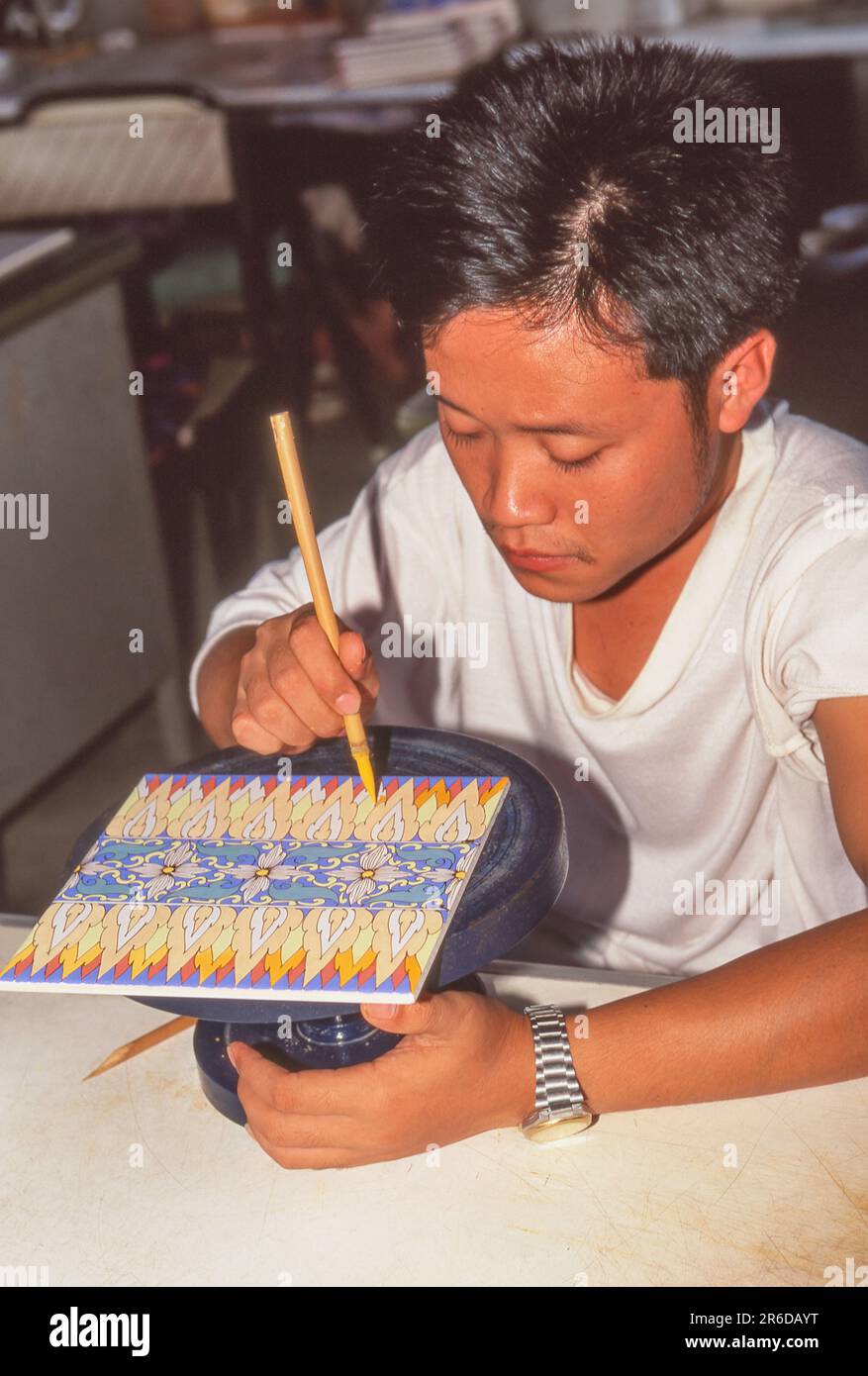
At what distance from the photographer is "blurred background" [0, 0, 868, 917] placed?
101 inches

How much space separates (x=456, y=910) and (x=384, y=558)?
0.61 m

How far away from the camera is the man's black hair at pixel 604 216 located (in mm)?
1035

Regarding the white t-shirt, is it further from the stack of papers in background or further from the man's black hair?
the stack of papers in background

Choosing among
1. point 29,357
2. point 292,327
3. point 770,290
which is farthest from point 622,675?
point 292,327

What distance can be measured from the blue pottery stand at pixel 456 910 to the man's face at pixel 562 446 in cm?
16

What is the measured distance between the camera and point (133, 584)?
9.46 feet

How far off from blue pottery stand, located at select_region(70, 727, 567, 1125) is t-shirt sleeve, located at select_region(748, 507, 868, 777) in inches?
9.0

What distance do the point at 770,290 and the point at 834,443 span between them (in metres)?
0.24

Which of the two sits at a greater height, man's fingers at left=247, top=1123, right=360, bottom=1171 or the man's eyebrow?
the man's eyebrow

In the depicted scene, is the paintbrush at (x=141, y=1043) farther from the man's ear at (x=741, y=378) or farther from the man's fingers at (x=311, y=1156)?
the man's ear at (x=741, y=378)

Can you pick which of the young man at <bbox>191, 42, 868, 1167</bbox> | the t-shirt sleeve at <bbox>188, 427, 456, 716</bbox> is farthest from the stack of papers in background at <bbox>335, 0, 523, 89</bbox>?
the young man at <bbox>191, 42, 868, 1167</bbox>

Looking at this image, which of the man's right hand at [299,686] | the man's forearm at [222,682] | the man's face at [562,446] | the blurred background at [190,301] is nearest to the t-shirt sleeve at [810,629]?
the man's face at [562,446]
